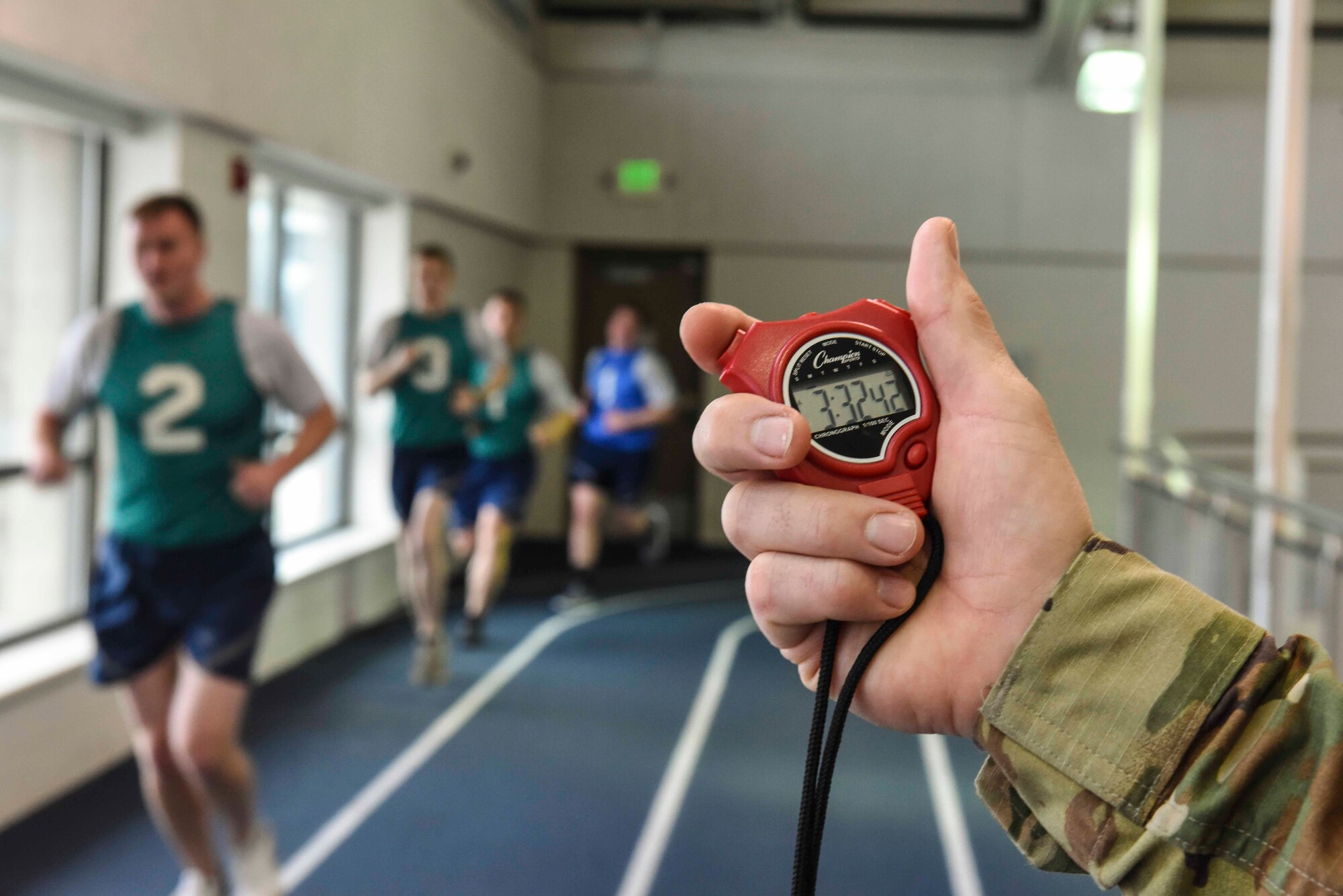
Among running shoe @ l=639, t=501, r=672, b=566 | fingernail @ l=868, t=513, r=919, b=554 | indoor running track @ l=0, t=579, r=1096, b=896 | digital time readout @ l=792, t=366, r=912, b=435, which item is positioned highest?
digital time readout @ l=792, t=366, r=912, b=435

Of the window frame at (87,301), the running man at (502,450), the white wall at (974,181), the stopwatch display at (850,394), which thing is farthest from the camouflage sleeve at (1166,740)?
the white wall at (974,181)

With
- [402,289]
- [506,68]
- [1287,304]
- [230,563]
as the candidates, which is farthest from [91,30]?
[506,68]

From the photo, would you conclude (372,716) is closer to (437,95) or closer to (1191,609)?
(437,95)

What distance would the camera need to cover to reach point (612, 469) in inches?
298

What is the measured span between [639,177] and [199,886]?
25.4 ft

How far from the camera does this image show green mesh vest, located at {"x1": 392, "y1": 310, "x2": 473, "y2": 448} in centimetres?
557

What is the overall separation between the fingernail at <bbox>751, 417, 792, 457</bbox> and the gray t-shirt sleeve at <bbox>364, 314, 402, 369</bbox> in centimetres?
478

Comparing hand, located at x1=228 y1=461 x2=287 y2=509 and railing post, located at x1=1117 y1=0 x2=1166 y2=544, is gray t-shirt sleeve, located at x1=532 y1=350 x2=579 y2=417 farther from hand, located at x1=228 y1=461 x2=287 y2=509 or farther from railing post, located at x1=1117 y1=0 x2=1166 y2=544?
hand, located at x1=228 y1=461 x2=287 y2=509

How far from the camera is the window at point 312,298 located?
229 inches

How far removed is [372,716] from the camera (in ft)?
15.9

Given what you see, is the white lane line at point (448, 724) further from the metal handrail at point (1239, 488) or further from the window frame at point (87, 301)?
the metal handrail at point (1239, 488)

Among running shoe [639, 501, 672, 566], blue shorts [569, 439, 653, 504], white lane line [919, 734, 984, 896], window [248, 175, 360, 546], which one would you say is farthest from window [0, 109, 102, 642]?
running shoe [639, 501, 672, 566]

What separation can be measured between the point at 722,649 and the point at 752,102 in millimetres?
5192

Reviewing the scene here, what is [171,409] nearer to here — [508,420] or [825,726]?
[825,726]
